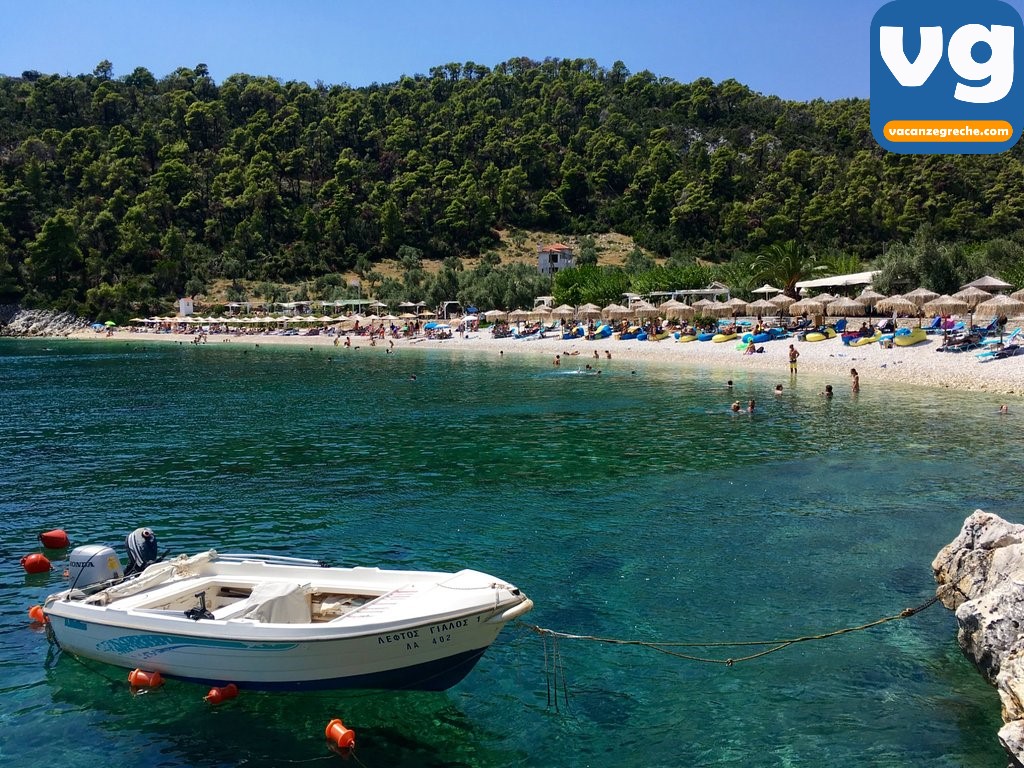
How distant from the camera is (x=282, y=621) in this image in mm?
9641

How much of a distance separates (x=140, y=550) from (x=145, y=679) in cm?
248

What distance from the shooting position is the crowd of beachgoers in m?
35.9

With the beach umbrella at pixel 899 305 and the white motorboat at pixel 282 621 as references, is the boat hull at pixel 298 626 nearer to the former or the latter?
the white motorboat at pixel 282 621

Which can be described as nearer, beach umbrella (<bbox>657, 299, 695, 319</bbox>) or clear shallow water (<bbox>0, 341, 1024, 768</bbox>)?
clear shallow water (<bbox>0, 341, 1024, 768</bbox>)

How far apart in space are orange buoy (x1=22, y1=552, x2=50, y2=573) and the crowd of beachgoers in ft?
113

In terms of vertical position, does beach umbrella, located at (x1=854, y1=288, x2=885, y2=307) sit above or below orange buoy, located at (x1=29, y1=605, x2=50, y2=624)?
above

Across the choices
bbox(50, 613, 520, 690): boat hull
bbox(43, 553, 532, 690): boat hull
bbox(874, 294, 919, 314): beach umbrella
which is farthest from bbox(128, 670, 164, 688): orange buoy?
bbox(874, 294, 919, 314): beach umbrella

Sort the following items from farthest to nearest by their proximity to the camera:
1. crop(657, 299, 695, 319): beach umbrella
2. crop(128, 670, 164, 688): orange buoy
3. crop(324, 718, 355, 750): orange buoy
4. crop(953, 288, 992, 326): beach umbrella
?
crop(657, 299, 695, 319): beach umbrella, crop(953, 288, 992, 326): beach umbrella, crop(128, 670, 164, 688): orange buoy, crop(324, 718, 355, 750): orange buoy

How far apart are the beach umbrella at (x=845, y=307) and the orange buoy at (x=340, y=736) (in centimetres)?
4709

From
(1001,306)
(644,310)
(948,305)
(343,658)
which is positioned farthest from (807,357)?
(343,658)

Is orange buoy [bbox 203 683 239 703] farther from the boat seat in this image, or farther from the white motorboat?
the boat seat

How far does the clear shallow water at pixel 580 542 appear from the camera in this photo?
28.7ft

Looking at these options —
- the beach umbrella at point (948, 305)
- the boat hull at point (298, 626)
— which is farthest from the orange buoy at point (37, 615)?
the beach umbrella at point (948, 305)

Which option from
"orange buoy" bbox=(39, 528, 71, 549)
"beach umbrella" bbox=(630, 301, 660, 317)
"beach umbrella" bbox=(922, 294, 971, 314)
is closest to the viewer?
"orange buoy" bbox=(39, 528, 71, 549)
